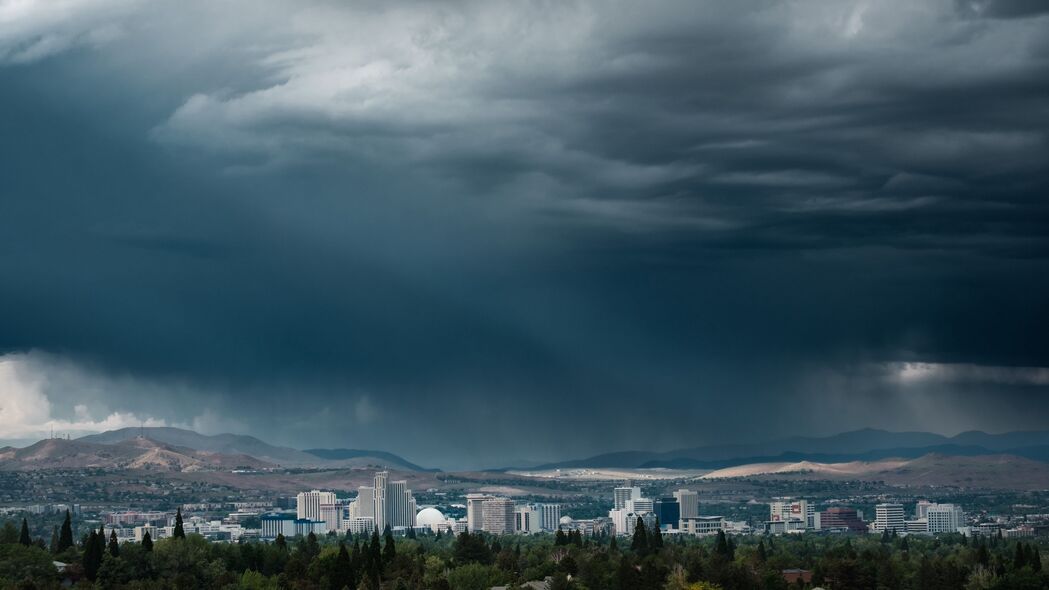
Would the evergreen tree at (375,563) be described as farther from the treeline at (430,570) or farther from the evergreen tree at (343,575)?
the evergreen tree at (343,575)

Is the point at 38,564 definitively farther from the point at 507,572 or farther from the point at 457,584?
the point at 507,572

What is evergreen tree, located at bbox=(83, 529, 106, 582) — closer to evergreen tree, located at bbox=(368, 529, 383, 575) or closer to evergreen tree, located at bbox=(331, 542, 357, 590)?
evergreen tree, located at bbox=(331, 542, 357, 590)

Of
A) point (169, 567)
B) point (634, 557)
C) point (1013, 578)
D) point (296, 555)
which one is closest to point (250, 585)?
point (169, 567)

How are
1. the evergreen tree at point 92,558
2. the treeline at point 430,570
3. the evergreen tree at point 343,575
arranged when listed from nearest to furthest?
the evergreen tree at point 343,575 → the treeline at point 430,570 → the evergreen tree at point 92,558

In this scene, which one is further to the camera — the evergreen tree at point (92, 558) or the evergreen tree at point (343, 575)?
the evergreen tree at point (92, 558)

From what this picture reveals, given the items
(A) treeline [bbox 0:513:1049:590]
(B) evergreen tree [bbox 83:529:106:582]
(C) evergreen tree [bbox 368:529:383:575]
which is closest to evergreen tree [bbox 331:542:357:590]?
(A) treeline [bbox 0:513:1049:590]

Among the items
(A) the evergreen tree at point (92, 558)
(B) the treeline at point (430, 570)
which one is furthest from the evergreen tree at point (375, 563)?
(A) the evergreen tree at point (92, 558)

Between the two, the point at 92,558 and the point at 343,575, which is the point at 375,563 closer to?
the point at 343,575

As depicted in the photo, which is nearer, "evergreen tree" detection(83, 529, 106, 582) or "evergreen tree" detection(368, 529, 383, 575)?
"evergreen tree" detection(83, 529, 106, 582)

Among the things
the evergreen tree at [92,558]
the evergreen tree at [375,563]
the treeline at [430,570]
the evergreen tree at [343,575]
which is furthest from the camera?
the evergreen tree at [375,563]

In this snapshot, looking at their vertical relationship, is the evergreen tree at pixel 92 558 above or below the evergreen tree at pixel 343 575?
above

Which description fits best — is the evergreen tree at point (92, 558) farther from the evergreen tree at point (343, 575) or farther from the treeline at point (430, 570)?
the evergreen tree at point (343, 575)
